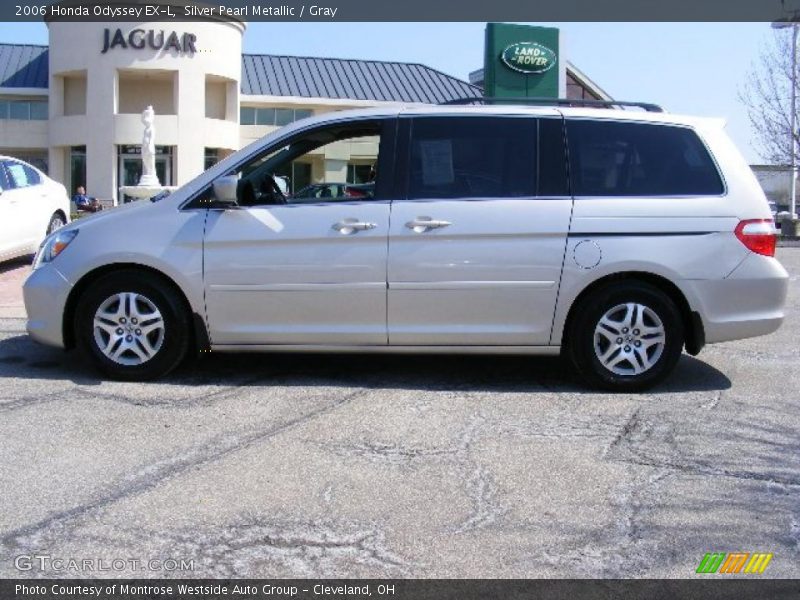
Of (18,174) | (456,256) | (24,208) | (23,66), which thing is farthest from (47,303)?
(23,66)

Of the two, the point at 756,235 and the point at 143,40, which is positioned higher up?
the point at 143,40

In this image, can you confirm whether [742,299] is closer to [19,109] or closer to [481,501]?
[481,501]

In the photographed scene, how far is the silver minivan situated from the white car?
5.14m

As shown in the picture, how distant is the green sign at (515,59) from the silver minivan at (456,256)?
25339mm

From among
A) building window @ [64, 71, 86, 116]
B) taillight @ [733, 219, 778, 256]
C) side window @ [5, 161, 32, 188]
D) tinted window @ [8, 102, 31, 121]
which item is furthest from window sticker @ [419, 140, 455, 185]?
tinted window @ [8, 102, 31, 121]

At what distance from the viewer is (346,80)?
159 feet

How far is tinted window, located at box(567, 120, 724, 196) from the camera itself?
5.96 metres

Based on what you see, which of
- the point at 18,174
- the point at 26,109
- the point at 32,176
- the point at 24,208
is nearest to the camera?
the point at 24,208

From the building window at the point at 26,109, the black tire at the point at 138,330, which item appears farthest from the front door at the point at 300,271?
the building window at the point at 26,109

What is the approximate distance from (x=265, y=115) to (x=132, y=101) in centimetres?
696

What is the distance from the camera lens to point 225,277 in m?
5.85

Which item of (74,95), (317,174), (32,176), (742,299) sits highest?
(74,95)

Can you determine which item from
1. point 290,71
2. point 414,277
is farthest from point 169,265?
point 290,71

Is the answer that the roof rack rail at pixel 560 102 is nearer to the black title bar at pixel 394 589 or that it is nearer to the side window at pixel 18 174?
the black title bar at pixel 394 589
